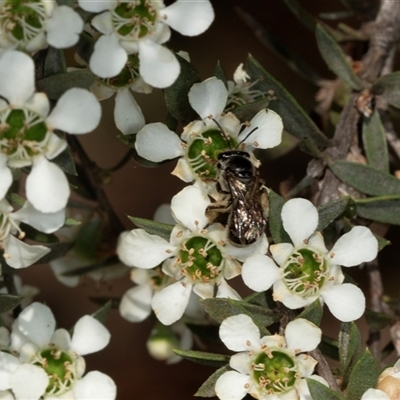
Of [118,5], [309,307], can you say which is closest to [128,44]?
[118,5]

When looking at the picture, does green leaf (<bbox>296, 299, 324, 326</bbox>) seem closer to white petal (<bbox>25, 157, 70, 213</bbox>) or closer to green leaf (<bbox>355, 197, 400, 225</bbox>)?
green leaf (<bbox>355, 197, 400, 225</bbox>)

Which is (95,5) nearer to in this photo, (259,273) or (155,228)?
(155,228)

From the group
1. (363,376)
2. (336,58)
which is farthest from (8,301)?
(336,58)

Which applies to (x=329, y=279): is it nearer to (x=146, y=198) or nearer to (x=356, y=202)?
(x=356, y=202)

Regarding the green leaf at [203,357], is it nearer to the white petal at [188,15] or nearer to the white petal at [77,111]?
the white petal at [77,111]

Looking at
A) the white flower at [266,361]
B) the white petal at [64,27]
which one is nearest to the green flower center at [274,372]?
the white flower at [266,361]

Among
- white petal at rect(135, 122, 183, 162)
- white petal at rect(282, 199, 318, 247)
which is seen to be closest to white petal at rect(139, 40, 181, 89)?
white petal at rect(135, 122, 183, 162)
